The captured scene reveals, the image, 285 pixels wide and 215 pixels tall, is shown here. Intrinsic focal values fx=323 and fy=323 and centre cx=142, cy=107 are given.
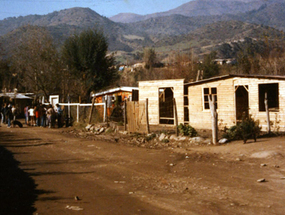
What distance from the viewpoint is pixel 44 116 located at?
2394 cm

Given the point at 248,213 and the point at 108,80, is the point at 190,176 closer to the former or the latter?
the point at 248,213

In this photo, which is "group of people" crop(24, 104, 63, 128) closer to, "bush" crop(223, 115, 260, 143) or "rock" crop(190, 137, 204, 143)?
"rock" crop(190, 137, 204, 143)

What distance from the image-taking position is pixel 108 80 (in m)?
33.3

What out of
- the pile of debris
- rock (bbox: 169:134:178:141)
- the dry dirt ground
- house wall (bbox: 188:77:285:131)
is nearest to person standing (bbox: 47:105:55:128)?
A: the pile of debris

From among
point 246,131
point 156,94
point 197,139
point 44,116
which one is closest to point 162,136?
point 197,139

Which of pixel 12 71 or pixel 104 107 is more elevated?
pixel 12 71

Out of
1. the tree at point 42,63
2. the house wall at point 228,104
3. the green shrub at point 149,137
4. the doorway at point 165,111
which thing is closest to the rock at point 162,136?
the green shrub at point 149,137

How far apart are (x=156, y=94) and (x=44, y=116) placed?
8.54m

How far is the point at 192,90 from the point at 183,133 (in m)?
5.92

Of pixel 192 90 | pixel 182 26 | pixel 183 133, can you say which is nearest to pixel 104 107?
pixel 192 90

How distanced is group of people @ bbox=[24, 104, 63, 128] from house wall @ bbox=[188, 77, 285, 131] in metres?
9.45

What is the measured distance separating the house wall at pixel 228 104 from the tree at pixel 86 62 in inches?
530

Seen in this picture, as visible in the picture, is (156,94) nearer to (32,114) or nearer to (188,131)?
(188,131)

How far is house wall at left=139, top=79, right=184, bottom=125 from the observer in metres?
21.1
